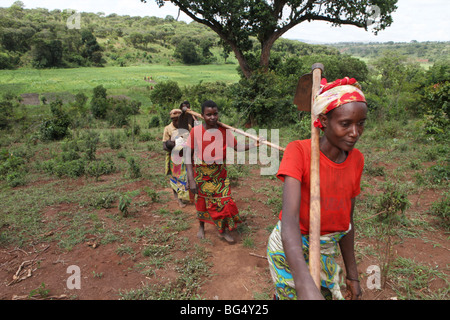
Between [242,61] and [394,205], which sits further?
[242,61]

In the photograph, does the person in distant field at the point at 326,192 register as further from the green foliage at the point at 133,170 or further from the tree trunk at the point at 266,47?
the tree trunk at the point at 266,47

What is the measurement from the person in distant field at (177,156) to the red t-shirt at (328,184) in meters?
3.67

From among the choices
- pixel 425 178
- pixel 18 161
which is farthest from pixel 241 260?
pixel 18 161

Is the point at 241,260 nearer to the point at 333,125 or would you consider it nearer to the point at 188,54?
the point at 333,125

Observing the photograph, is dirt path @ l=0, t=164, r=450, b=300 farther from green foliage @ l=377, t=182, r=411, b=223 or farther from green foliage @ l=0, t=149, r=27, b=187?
green foliage @ l=0, t=149, r=27, b=187

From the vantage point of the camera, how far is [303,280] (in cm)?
110

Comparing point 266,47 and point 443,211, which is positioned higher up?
point 266,47

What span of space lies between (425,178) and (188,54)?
5391cm

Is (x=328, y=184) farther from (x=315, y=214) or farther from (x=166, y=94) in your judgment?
(x=166, y=94)

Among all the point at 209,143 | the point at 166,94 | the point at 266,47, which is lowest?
the point at 209,143

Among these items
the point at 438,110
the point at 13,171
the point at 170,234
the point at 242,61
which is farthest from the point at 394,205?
the point at 242,61

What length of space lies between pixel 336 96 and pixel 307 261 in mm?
854

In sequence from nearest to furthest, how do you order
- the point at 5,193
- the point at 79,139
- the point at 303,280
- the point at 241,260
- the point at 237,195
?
the point at 303,280 → the point at 241,260 → the point at 237,195 → the point at 5,193 → the point at 79,139

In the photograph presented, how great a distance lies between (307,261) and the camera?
1.47 metres
